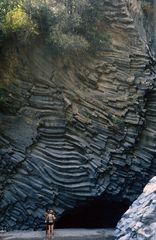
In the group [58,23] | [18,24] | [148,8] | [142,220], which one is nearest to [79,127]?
[58,23]

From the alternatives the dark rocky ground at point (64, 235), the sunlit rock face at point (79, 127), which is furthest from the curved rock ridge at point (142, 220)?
the sunlit rock face at point (79, 127)

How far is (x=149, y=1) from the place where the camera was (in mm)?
15297

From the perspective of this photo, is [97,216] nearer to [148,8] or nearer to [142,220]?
[142,220]

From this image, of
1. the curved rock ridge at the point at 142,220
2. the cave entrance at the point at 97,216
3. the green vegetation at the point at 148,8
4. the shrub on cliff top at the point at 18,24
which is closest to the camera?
the curved rock ridge at the point at 142,220

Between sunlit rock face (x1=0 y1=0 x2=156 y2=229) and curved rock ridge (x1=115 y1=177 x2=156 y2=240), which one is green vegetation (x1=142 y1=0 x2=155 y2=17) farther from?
curved rock ridge (x1=115 y1=177 x2=156 y2=240)

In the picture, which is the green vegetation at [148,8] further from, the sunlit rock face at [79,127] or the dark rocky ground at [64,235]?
the dark rocky ground at [64,235]

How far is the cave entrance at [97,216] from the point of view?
14.2m

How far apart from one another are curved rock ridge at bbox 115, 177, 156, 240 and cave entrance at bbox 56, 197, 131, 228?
389 centimetres

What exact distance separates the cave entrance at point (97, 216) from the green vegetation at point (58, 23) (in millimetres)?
4933

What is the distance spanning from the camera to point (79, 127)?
13.2 metres

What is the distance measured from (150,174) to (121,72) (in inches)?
128

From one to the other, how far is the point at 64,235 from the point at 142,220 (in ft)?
11.8

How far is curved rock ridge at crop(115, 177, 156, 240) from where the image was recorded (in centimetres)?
889

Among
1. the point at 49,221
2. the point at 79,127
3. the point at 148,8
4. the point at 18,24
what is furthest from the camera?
the point at 148,8
